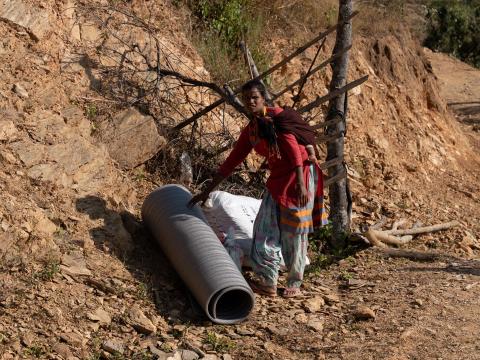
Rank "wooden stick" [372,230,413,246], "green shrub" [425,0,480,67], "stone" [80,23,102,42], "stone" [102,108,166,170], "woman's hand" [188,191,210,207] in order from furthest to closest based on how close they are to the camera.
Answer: "green shrub" [425,0,480,67] < "stone" [80,23,102,42] < "wooden stick" [372,230,413,246] < "stone" [102,108,166,170] < "woman's hand" [188,191,210,207]

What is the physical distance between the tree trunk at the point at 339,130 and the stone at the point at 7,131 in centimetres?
246

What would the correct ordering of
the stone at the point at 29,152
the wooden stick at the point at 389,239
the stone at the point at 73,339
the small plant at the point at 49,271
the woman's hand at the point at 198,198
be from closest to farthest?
1. the stone at the point at 73,339
2. the small plant at the point at 49,271
3. the woman's hand at the point at 198,198
4. the stone at the point at 29,152
5. the wooden stick at the point at 389,239

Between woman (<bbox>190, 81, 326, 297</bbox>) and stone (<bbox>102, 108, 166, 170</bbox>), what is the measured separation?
→ 3.49 feet

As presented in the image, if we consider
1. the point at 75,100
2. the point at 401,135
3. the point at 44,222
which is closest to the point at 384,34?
the point at 401,135

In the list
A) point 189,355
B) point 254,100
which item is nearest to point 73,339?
point 189,355

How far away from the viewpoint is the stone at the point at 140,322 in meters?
5.16

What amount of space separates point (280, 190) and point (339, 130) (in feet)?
4.57

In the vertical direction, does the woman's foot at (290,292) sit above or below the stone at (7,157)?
below

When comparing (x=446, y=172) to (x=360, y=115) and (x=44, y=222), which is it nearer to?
(x=360, y=115)

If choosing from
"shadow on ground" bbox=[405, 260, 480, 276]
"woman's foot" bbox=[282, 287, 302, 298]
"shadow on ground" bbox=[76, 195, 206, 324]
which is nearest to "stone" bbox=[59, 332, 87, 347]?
"shadow on ground" bbox=[76, 195, 206, 324]

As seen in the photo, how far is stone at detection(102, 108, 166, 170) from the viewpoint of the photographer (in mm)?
6766

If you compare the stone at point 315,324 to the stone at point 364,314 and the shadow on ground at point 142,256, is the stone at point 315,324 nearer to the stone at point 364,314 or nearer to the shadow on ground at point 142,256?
the stone at point 364,314

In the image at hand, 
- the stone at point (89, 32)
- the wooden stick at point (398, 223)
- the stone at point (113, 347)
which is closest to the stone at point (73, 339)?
the stone at point (113, 347)

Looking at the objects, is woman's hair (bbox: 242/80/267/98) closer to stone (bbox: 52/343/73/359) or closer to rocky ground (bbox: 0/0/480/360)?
rocky ground (bbox: 0/0/480/360)
